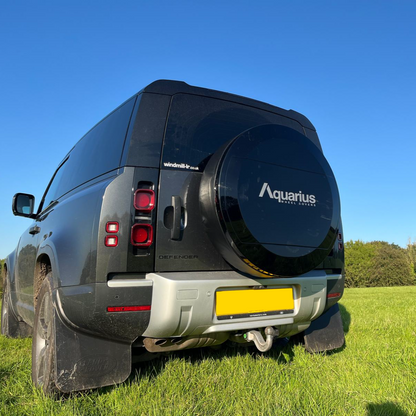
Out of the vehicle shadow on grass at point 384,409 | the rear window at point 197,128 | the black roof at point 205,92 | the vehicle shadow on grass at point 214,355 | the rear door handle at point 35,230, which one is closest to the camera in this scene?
the vehicle shadow on grass at point 384,409

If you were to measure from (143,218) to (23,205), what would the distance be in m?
2.58

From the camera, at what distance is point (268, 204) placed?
7.70ft

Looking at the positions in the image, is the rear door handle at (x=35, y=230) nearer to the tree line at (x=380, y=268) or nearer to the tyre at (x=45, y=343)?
the tyre at (x=45, y=343)

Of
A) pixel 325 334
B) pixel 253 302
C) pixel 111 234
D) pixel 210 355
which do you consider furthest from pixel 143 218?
pixel 325 334

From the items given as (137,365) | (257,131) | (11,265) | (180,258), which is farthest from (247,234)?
(11,265)

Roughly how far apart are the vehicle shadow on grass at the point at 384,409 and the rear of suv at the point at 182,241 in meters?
0.69

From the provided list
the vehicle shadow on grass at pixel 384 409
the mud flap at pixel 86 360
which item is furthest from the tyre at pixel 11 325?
the vehicle shadow on grass at pixel 384 409

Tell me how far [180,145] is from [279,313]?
1318 millimetres

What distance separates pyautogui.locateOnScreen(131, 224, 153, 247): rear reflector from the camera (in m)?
2.31

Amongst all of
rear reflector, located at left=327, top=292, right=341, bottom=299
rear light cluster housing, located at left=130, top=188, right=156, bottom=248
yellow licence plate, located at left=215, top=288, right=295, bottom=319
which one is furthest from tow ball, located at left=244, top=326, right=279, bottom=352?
rear light cluster housing, located at left=130, top=188, right=156, bottom=248

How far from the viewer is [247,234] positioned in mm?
2242

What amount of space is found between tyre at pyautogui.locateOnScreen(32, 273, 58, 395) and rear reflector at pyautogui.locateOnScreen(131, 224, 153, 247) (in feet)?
2.67

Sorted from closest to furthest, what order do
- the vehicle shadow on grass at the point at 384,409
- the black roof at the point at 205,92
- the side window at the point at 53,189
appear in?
the vehicle shadow on grass at the point at 384,409 → the black roof at the point at 205,92 → the side window at the point at 53,189

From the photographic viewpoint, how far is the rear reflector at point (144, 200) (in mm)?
2342
